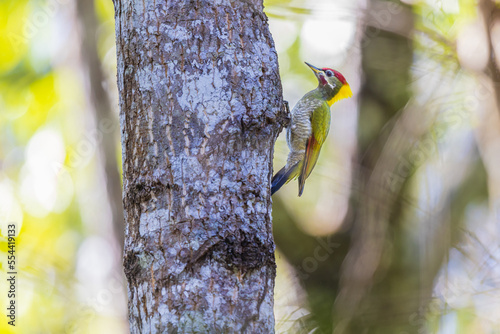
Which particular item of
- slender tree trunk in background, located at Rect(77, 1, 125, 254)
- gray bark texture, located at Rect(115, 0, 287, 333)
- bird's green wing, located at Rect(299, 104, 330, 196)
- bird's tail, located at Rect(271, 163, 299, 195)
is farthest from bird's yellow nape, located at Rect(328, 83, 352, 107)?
gray bark texture, located at Rect(115, 0, 287, 333)

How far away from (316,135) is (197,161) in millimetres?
2470

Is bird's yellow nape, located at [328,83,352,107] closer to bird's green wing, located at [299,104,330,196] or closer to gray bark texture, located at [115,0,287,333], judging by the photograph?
bird's green wing, located at [299,104,330,196]

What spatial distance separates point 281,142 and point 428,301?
1.65m

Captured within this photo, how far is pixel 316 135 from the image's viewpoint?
3.82m

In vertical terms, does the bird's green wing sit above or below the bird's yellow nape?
below

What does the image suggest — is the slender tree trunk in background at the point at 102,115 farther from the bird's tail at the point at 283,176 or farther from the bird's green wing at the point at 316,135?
the bird's green wing at the point at 316,135

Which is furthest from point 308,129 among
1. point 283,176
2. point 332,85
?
point 332,85

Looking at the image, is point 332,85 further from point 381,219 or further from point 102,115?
point 102,115

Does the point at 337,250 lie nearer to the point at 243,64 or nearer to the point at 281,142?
the point at 281,142

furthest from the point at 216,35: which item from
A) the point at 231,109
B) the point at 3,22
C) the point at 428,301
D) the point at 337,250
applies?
the point at 3,22

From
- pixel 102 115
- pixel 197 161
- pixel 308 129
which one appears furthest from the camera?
pixel 102 115

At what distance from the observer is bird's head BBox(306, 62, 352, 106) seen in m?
4.09

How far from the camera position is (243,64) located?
5.11ft

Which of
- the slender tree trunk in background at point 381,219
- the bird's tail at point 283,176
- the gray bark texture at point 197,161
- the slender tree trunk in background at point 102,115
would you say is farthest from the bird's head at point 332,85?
the gray bark texture at point 197,161
